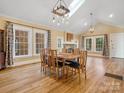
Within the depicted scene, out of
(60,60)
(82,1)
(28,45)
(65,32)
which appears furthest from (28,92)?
(65,32)

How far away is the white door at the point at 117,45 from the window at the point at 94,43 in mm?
832

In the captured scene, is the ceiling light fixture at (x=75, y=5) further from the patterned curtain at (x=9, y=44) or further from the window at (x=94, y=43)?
the window at (x=94, y=43)

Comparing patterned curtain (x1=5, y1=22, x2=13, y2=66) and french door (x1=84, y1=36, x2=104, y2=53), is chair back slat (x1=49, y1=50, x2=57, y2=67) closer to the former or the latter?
patterned curtain (x1=5, y1=22, x2=13, y2=66)

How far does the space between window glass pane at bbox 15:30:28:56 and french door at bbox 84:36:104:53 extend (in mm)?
6218

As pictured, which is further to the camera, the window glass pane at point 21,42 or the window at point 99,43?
the window at point 99,43

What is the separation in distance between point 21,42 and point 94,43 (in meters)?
6.53

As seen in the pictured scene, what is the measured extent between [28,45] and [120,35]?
269 inches

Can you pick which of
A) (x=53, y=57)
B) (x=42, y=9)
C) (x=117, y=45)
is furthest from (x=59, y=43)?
(x=117, y=45)

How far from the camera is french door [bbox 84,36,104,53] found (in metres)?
8.64

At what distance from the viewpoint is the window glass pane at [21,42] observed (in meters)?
4.82

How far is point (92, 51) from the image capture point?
9.20m

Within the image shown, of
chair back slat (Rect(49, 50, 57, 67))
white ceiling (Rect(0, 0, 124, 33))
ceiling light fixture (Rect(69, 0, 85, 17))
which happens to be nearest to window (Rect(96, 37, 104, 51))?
white ceiling (Rect(0, 0, 124, 33))

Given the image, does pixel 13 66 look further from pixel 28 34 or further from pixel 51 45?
pixel 51 45

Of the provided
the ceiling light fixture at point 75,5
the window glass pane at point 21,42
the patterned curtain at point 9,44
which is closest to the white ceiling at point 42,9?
the ceiling light fixture at point 75,5
